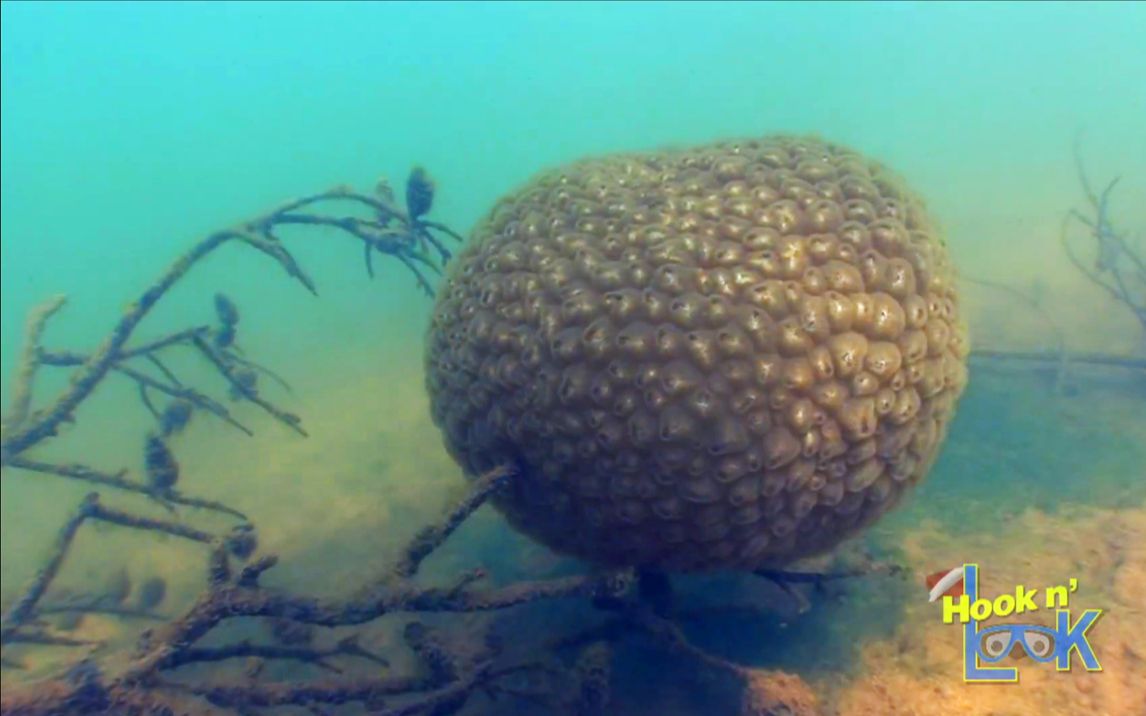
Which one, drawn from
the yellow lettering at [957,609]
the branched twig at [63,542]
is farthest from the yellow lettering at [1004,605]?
the branched twig at [63,542]

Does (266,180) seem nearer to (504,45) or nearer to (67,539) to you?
(504,45)

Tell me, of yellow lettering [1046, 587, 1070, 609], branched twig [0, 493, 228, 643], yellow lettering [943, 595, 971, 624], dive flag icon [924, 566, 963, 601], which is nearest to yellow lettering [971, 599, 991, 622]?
yellow lettering [943, 595, 971, 624]

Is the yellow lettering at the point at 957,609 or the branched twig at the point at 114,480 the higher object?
the branched twig at the point at 114,480

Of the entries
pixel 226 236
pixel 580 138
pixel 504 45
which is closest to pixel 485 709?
pixel 226 236

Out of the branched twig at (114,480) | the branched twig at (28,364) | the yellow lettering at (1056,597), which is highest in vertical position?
the branched twig at (28,364)

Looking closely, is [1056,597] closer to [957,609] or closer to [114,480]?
[957,609]

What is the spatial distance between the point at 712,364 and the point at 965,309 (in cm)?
323

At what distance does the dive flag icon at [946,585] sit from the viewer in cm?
474

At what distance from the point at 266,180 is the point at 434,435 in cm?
7721

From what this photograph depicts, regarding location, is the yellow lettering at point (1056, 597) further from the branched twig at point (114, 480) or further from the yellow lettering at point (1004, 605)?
the branched twig at point (114, 480)

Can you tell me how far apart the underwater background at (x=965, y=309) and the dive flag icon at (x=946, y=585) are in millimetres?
130

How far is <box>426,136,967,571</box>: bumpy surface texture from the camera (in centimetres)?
389

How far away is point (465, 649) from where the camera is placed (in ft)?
15.7

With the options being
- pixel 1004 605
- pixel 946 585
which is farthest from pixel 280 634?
pixel 1004 605
